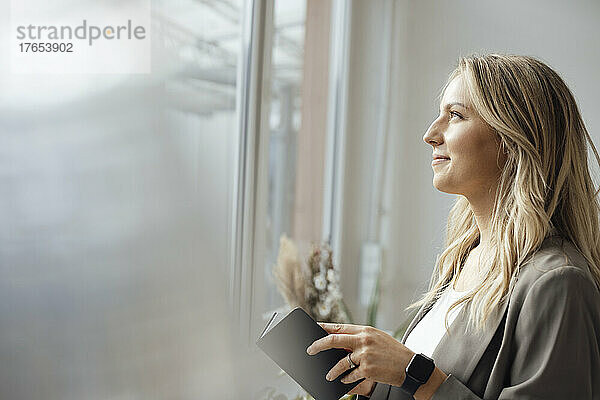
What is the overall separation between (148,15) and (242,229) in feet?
2.69

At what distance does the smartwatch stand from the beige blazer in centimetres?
3

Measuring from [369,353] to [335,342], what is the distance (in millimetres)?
66

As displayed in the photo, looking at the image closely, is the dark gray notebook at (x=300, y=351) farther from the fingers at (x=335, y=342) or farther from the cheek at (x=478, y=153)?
the cheek at (x=478, y=153)

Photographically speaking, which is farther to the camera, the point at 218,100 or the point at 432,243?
the point at 432,243

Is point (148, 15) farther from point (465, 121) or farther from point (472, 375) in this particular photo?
point (472, 375)

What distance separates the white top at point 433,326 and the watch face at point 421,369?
0.45 ft

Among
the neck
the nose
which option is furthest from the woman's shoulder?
the nose

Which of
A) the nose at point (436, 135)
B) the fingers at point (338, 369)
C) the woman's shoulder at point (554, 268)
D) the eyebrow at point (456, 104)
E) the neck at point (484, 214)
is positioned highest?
the eyebrow at point (456, 104)

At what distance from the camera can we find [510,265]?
43.2 inches

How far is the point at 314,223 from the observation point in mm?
2898

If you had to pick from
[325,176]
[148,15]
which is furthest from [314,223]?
[148,15]

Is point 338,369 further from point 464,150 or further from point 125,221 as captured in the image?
point 125,221

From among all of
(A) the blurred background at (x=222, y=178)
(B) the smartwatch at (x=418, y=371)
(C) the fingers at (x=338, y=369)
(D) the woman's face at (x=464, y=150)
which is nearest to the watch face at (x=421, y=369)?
(B) the smartwatch at (x=418, y=371)

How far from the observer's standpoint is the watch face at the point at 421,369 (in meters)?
1.06
